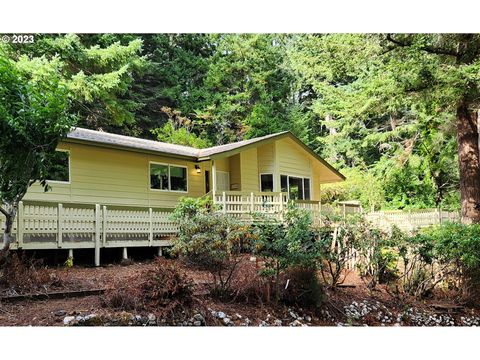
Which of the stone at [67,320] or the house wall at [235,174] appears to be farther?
the house wall at [235,174]

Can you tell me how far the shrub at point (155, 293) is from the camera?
554 cm

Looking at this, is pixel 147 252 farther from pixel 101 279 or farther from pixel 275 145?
pixel 275 145

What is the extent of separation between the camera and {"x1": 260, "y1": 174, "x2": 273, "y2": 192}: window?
14.5 m

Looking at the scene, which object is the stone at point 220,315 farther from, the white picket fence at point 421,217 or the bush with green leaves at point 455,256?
the white picket fence at point 421,217

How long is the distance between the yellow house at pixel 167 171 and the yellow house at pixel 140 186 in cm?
2

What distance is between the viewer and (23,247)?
7.77 meters

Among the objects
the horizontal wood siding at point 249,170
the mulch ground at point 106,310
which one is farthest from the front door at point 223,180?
the mulch ground at point 106,310

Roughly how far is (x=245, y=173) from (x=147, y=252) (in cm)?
481

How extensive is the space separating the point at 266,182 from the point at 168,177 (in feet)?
10.1

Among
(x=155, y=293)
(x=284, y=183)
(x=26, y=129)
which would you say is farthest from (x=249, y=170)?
(x=155, y=293)

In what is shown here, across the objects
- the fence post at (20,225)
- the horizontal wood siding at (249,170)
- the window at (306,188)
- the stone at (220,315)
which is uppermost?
the horizontal wood siding at (249,170)

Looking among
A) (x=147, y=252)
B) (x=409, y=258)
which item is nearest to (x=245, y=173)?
(x=147, y=252)

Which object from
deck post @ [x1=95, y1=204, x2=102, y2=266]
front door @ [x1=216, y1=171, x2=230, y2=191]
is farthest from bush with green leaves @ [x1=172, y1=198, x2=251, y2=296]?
front door @ [x1=216, y1=171, x2=230, y2=191]

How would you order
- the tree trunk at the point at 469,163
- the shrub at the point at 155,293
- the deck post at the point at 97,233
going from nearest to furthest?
the shrub at the point at 155,293 < the deck post at the point at 97,233 < the tree trunk at the point at 469,163
